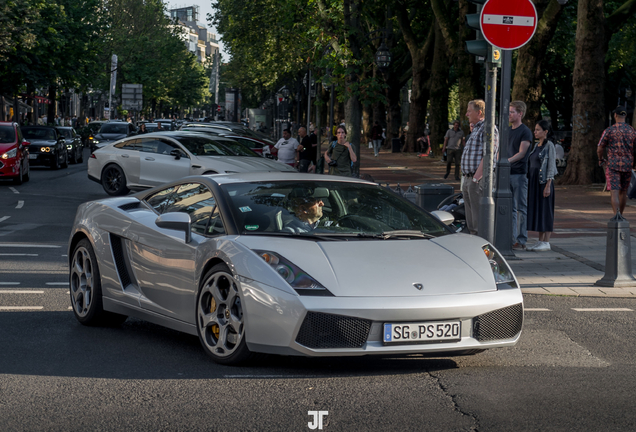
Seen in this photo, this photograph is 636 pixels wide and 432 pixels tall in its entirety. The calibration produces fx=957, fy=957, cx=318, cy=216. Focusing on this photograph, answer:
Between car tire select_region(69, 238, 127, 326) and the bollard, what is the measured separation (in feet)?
16.2

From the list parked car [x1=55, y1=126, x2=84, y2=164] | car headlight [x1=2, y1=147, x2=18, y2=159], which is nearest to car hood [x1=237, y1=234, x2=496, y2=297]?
car headlight [x1=2, y1=147, x2=18, y2=159]

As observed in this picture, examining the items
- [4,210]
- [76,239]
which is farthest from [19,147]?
[76,239]

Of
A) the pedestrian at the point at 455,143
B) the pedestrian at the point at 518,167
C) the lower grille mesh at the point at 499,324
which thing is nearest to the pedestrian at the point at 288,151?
the pedestrian at the point at 455,143

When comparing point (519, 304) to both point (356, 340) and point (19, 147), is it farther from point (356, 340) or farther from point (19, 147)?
point (19, 147)

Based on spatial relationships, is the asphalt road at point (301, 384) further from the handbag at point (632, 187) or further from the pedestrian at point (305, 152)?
the pedestrian at point (305, 152)

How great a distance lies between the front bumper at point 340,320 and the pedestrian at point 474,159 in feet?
18.2

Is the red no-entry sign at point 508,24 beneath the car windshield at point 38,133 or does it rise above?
above

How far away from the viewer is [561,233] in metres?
14.7

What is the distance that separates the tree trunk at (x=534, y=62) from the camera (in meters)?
23.9

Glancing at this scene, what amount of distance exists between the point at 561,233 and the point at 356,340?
33.0ft

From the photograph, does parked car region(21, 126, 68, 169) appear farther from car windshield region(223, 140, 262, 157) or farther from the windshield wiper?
the windshield wiper

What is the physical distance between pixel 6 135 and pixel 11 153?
57 cm

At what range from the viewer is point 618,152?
48.3ft

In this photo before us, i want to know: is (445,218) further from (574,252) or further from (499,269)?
(574,252)
